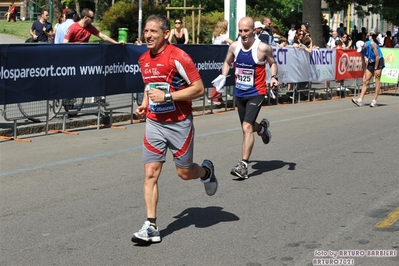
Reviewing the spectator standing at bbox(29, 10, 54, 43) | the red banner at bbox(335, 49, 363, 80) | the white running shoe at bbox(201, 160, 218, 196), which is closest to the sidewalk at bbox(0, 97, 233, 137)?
the spectator standing at bbox(29, 10, 54, 43)

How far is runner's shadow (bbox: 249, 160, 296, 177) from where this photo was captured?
1010 centimetres

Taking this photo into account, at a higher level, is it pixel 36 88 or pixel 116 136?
pixel 36 88

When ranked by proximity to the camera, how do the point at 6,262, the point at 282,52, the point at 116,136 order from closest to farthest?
the point at 6,262 < the point at 116,136 < the point at 282,52

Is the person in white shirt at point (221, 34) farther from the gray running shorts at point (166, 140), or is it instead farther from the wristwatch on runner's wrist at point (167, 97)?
the wristwatch on runner's wrist at point (167, 97)

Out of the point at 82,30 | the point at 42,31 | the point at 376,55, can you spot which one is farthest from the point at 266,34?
the point at 82,30

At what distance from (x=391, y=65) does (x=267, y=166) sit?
581 inches

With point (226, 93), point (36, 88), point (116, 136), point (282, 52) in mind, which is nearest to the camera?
point (36, 88)

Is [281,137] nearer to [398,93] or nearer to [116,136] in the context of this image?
[116,136]

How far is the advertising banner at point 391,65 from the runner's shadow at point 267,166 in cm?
1413

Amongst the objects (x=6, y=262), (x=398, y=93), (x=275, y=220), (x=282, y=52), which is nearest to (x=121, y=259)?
(x=6, y=262)

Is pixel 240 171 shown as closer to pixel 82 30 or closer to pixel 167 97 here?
pixel 167 97

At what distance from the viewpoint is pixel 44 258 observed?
612cm

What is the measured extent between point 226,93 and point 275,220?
33.9 feet

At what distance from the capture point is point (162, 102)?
6621 millimetres
